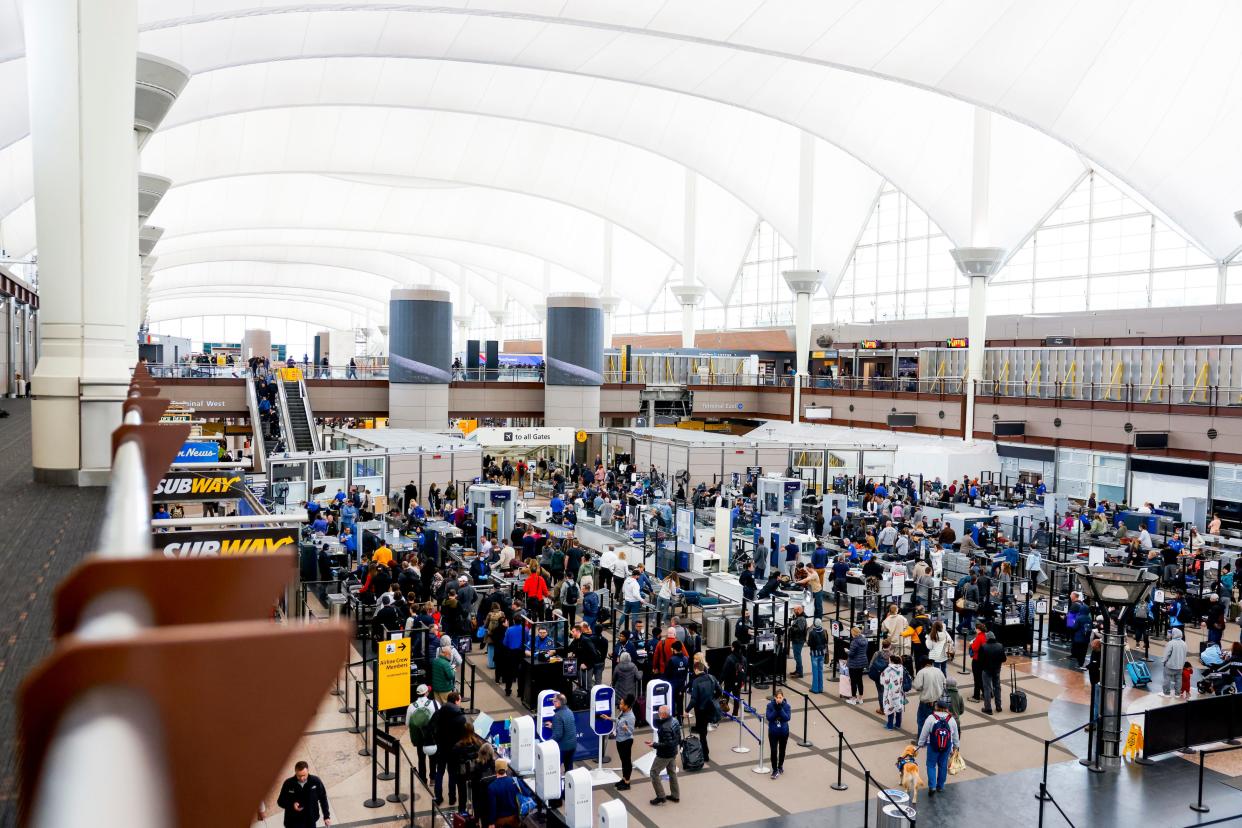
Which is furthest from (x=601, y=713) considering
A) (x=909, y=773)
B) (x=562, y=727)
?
(x=909, y=773)

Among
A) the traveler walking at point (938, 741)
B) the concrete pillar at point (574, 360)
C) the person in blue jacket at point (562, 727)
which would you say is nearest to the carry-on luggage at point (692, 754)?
the person in blue jacket at point (562, 727)

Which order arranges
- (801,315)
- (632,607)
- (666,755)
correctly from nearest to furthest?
(666,755) < (632,607) < (801,315)

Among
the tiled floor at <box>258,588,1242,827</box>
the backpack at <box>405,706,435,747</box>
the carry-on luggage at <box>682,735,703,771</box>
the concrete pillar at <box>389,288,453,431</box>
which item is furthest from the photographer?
the concrete pillar at <box>389,288,453,431</box>

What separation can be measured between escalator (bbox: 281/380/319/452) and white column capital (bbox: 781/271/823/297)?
2293cm

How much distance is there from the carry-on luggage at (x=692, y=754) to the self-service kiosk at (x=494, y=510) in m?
11.7

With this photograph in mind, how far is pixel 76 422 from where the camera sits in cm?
798

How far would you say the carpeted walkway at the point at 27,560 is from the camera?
2595mm

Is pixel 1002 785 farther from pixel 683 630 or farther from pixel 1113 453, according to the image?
pixel 1113 453

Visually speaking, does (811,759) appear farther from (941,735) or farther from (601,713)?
(601,713)

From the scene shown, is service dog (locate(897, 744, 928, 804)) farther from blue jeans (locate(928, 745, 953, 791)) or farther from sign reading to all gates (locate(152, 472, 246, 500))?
sign reading to all gates (locate(152, 472, 246, 500))

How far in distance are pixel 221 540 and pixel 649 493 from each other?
75.6 ft

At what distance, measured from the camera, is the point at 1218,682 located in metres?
14.1

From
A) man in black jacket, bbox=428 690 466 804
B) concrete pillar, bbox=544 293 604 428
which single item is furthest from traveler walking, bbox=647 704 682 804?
concrete pillar, bbox=544 293 604 428

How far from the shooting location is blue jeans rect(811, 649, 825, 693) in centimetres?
1496
